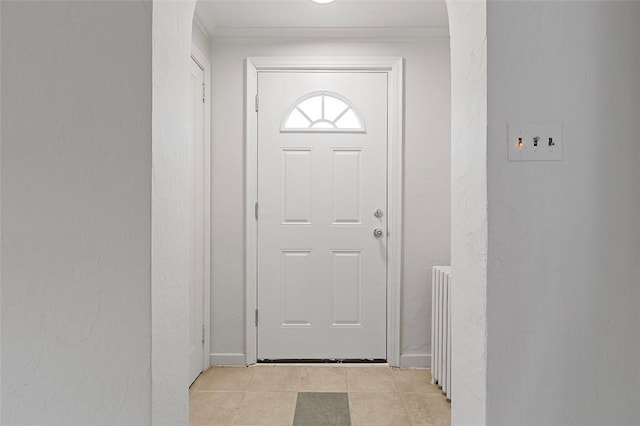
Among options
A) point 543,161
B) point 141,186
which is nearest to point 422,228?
point 543,161

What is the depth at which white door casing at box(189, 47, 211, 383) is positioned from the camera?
8.25 feet

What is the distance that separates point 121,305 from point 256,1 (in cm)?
195

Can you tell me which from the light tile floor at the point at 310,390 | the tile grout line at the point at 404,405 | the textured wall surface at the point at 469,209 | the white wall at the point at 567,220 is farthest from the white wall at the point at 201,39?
the tile grout line at the point at 404,405

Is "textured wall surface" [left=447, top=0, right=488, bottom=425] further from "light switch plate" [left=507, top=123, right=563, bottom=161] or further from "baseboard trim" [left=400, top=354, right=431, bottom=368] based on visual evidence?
"baseboard trim" [left=400, top=354, right=431, bottom=368]

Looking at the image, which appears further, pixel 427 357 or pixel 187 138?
pixel 427 357

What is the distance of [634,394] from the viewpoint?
46.2 inches

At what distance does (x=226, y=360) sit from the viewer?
2.83 metres

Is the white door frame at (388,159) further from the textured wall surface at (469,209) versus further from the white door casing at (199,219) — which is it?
the textured wall surface at (469,209)

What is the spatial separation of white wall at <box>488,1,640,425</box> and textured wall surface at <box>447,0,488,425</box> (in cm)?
3

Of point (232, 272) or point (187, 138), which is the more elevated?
point (187, 138)

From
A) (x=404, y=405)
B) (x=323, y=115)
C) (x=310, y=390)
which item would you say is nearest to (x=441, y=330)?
(x=404, y=405)

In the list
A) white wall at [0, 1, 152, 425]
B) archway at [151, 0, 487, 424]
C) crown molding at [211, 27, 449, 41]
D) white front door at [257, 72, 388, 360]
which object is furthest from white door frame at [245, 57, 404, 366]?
→ white wall at [0, 1, 152, 425]

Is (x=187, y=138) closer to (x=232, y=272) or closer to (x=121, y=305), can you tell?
(x=121, y=305)

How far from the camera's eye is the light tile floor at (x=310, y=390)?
212cm
